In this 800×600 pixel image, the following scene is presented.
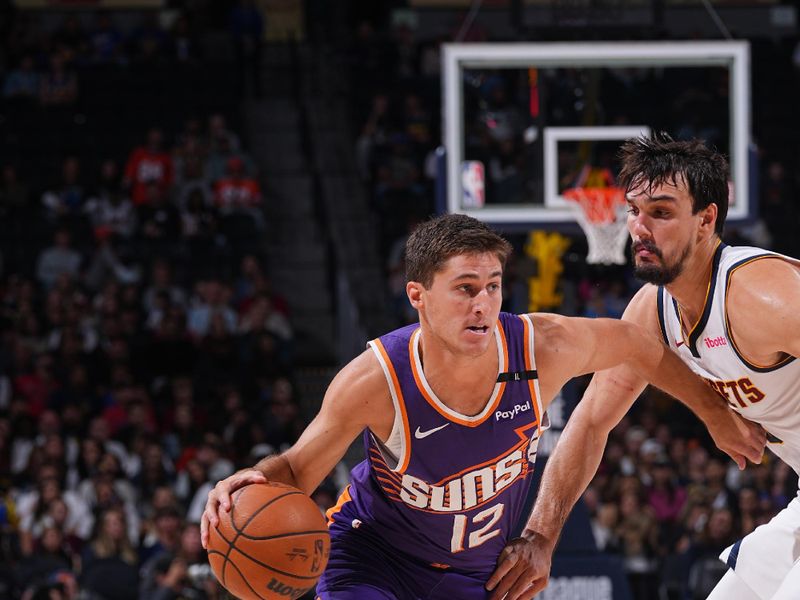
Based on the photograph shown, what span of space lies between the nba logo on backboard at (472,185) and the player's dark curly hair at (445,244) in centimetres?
435

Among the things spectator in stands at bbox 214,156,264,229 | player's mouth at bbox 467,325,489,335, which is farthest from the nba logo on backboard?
spectator in stands at bbox 214,156,264,229

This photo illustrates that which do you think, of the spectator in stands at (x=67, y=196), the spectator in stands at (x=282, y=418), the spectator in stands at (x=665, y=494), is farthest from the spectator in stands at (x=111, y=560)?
the spectator in stands at (x=67, y=196)

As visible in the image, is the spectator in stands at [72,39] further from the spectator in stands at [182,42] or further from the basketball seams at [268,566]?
the basketball seams at [268,566]

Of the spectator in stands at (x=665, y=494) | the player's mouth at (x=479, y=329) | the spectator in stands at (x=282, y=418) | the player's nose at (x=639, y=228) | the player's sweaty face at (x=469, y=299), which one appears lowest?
the spectator in stands at (x=665, y=494)

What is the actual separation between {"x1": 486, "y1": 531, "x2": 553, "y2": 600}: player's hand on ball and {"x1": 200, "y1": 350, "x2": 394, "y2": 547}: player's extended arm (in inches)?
27.1

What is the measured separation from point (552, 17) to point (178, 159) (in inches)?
227

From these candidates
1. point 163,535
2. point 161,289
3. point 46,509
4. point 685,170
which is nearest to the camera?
point 685,170

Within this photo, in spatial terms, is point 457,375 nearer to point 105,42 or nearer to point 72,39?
point 72,39

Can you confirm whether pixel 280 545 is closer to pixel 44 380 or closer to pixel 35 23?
pixel 44 380

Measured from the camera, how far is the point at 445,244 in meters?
4.20

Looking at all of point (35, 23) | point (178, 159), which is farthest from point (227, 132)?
point (35, 23)

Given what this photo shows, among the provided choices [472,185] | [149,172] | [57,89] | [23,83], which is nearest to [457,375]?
[472,185]

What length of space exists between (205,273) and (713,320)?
9.03 meters

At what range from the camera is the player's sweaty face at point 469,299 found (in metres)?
4.13
